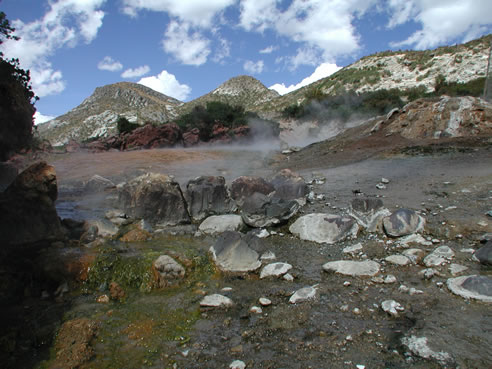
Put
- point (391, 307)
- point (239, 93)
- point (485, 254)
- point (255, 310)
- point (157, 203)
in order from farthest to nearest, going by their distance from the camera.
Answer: point (239, 93)
point (157, 203)
point (485, 254)
point (255, 310)
point (391, 307)

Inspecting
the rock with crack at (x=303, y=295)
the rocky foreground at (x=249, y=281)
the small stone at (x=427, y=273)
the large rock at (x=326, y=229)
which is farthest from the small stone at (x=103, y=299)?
the small stone at (x=427, y=273)

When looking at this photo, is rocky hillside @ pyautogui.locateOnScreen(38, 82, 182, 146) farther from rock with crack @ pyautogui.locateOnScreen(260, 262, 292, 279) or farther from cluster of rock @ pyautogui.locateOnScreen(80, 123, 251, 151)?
rock with crack @ pyautogui.locateOnScreen(260, 262, 292, 279)

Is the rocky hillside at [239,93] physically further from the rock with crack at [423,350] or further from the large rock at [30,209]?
the rock with crack at [423,350]

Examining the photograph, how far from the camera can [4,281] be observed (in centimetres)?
380

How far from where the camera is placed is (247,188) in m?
7.91

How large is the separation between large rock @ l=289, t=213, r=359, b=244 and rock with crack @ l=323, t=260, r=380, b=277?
3.09 ft

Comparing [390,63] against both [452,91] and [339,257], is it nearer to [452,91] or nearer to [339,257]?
[452,91]

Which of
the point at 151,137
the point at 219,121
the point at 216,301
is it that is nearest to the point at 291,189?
the point at 216,301

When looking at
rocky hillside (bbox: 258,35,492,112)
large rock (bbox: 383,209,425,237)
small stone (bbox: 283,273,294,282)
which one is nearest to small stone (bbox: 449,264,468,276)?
large rock (bbox: 383,209,425,237)

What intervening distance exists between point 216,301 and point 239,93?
68.5m

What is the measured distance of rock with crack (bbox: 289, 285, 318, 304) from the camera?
341 centimetres

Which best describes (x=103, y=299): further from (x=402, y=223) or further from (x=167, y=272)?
(x=402, y=223)

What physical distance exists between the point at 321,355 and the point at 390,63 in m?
40.8

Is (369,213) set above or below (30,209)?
below
